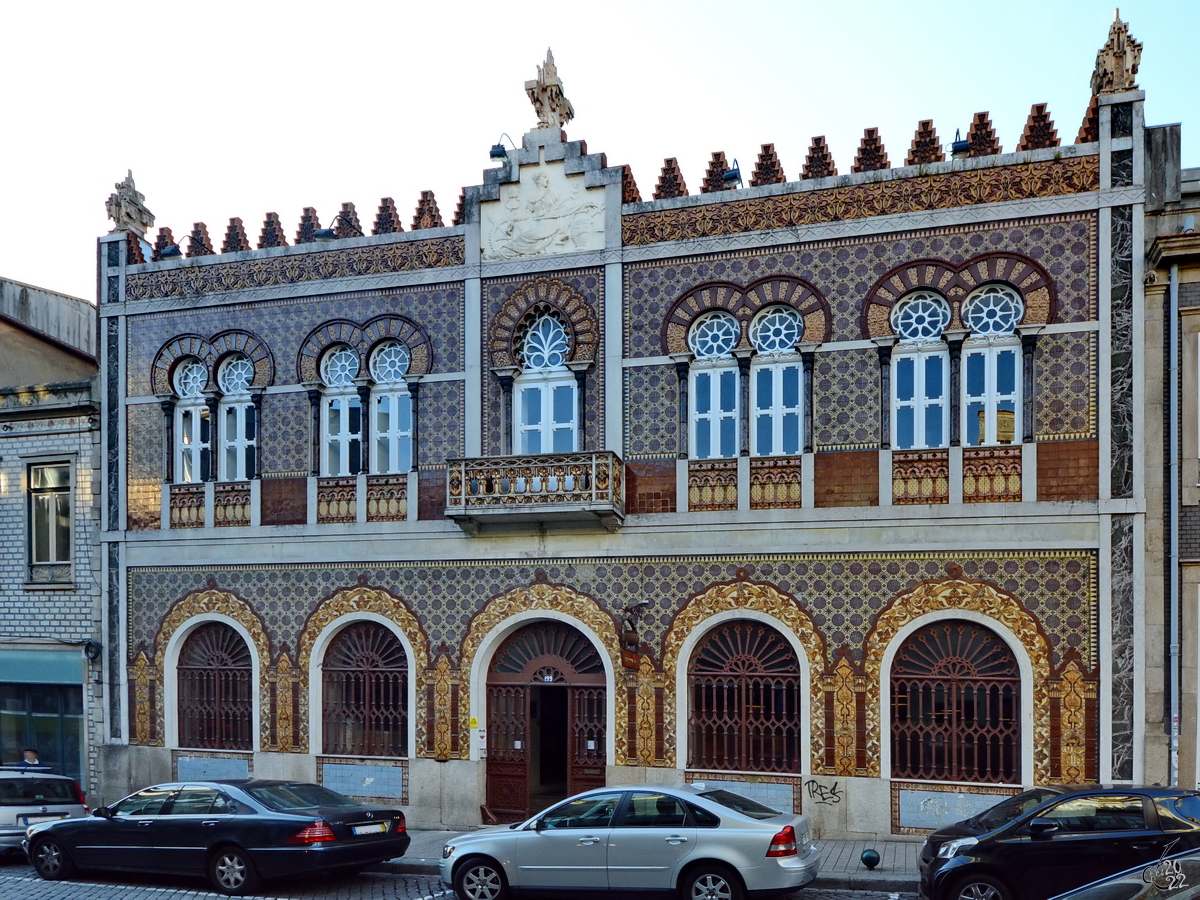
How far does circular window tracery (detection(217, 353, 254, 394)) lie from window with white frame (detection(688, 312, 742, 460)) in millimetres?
7498

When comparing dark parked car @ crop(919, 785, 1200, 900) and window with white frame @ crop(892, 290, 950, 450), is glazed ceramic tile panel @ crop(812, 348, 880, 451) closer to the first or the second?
window with white frame @ crop(892, 290, 950, 450)

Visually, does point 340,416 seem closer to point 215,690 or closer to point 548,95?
point 215,690

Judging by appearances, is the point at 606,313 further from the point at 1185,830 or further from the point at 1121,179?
the point at 1185,830

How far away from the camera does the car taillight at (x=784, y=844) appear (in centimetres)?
1170

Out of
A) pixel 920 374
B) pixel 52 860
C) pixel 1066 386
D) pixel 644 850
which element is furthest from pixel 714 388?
pixel 52 860

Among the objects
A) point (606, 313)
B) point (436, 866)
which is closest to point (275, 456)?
point (606, 313)

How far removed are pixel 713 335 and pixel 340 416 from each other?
20.3 feet

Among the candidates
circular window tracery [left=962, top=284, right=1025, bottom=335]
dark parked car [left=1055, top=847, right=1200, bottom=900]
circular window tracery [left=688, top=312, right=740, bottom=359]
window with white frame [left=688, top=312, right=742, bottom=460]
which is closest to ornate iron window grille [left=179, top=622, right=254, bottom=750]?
window with white frame [left=688, top=312, right=742, bottom=460]

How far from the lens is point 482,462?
1745cm

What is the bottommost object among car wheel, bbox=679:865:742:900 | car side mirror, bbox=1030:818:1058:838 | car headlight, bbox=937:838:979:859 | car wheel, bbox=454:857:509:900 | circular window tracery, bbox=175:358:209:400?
car wheel, bbox=454:857:509:900

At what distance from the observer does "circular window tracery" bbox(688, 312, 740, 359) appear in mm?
17219

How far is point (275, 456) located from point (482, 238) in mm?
4899

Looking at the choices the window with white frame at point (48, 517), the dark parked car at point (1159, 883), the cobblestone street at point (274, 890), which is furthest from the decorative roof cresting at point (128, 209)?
the dark parked car at point (1159, 883)

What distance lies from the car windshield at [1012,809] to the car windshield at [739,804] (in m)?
2.11
